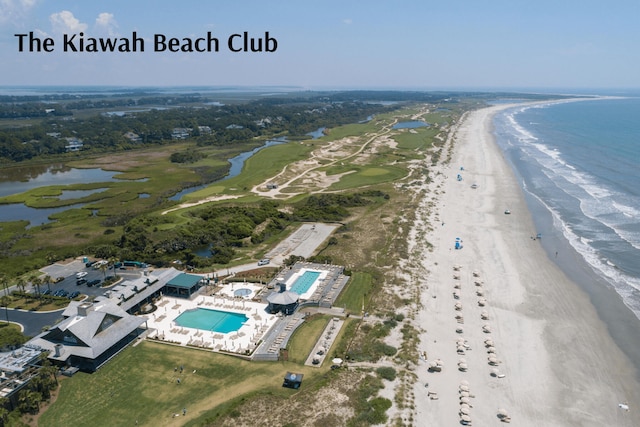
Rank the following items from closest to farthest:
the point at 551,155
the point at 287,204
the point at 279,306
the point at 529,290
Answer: the point at 279,306 → the point at 529,290 → the point at 287,204 → the point at 551,155

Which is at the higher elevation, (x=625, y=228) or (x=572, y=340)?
(x=625, y=228)

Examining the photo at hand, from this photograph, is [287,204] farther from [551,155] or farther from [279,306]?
[551,155]

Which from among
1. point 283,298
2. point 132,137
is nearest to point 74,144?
point 132,137

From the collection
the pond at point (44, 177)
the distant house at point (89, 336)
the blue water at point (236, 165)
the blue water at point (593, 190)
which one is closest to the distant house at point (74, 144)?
the pond at point (44, 177)

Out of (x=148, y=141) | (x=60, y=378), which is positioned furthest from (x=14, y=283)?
(x=148, y=141)

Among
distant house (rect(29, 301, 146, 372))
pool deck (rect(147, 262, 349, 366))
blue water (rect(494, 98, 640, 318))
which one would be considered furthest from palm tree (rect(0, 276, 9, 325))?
blue water (rect(494, 98, 640, 318))

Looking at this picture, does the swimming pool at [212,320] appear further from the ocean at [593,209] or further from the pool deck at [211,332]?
the ocean at [593,209]

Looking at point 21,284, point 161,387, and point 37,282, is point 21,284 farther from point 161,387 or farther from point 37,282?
point 161,387
